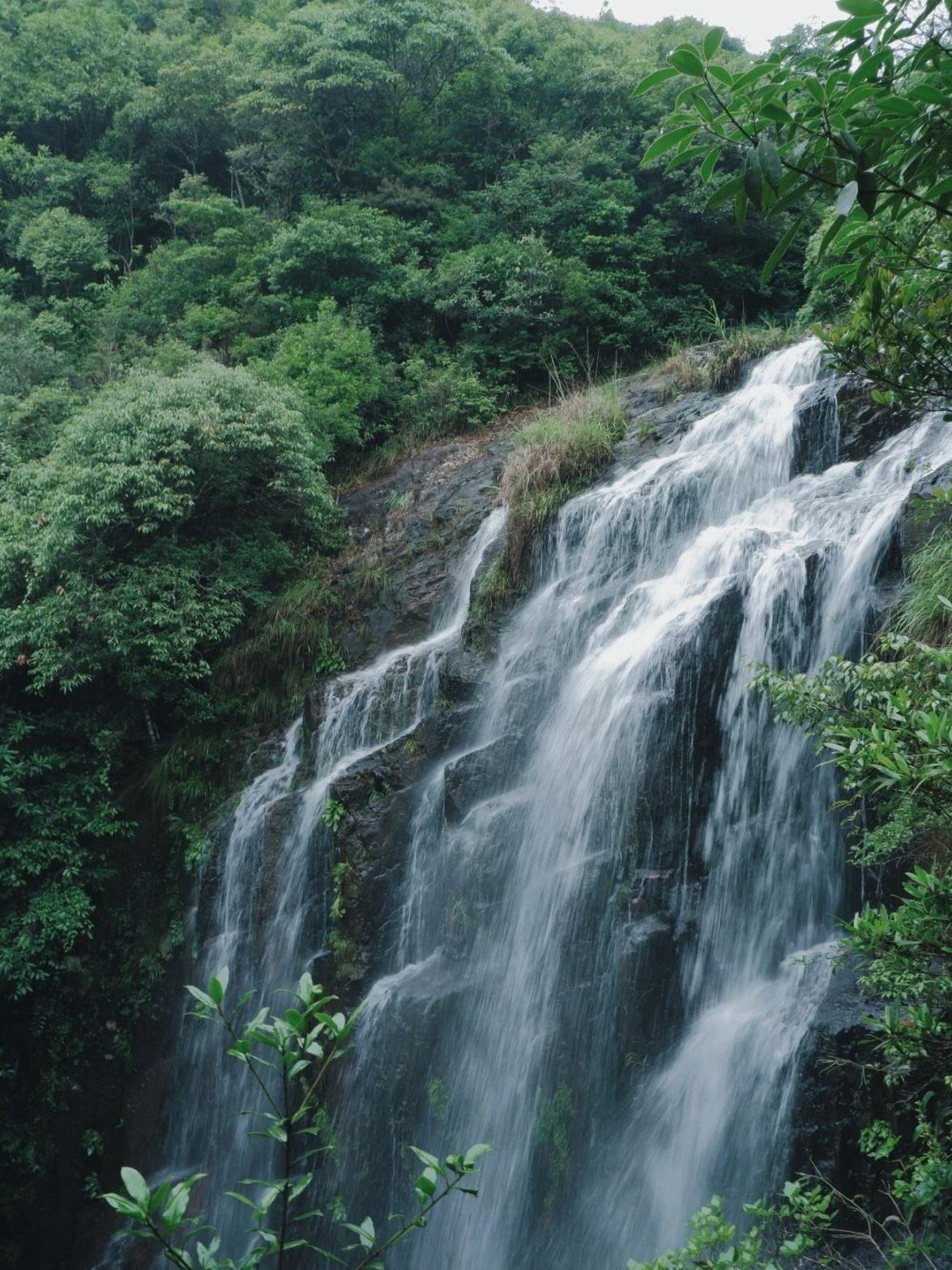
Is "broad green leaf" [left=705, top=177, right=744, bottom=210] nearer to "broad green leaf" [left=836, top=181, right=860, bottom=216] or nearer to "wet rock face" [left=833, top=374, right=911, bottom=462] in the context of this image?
"broad green leaf" [left=836, top=181, right=860, bottom=216]

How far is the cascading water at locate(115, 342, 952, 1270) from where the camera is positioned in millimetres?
5551

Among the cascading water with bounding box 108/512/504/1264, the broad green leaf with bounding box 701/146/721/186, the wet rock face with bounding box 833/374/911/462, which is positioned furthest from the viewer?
the wet rock face with bounding box 833/374/911/462

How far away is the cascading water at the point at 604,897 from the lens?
555 centimetres

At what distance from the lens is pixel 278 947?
7.88 metres

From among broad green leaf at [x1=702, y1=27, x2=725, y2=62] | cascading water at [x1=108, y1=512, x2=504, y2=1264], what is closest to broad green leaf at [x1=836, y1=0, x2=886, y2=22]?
broad green leaf at [x1=702, y1=27, x2=725, y2=62]

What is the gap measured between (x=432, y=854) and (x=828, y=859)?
3250mm

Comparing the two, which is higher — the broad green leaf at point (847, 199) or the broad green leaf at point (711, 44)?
the broad green leaf at point (711, 44)

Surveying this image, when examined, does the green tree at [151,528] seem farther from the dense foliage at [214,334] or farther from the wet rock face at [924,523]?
the wet rock face at [924,523]

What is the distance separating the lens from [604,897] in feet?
20.9

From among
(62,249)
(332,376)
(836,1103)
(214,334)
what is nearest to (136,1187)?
(836,1103)

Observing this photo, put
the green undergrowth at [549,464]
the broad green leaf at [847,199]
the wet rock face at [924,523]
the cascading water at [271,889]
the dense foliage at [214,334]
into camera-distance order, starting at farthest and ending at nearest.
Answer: the green undergrowth at [549,464]
the dense foliage at [214,334]
the cascading water at [271,889]
the wet rock face at [924,523]
the broad green leaf at [847,199]

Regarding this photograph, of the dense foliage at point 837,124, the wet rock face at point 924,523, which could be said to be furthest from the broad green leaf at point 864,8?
the wet rock face at point 924,523

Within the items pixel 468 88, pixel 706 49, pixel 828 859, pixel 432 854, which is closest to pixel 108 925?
pixel 432 854

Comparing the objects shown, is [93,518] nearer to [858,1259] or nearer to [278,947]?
[278,947]
